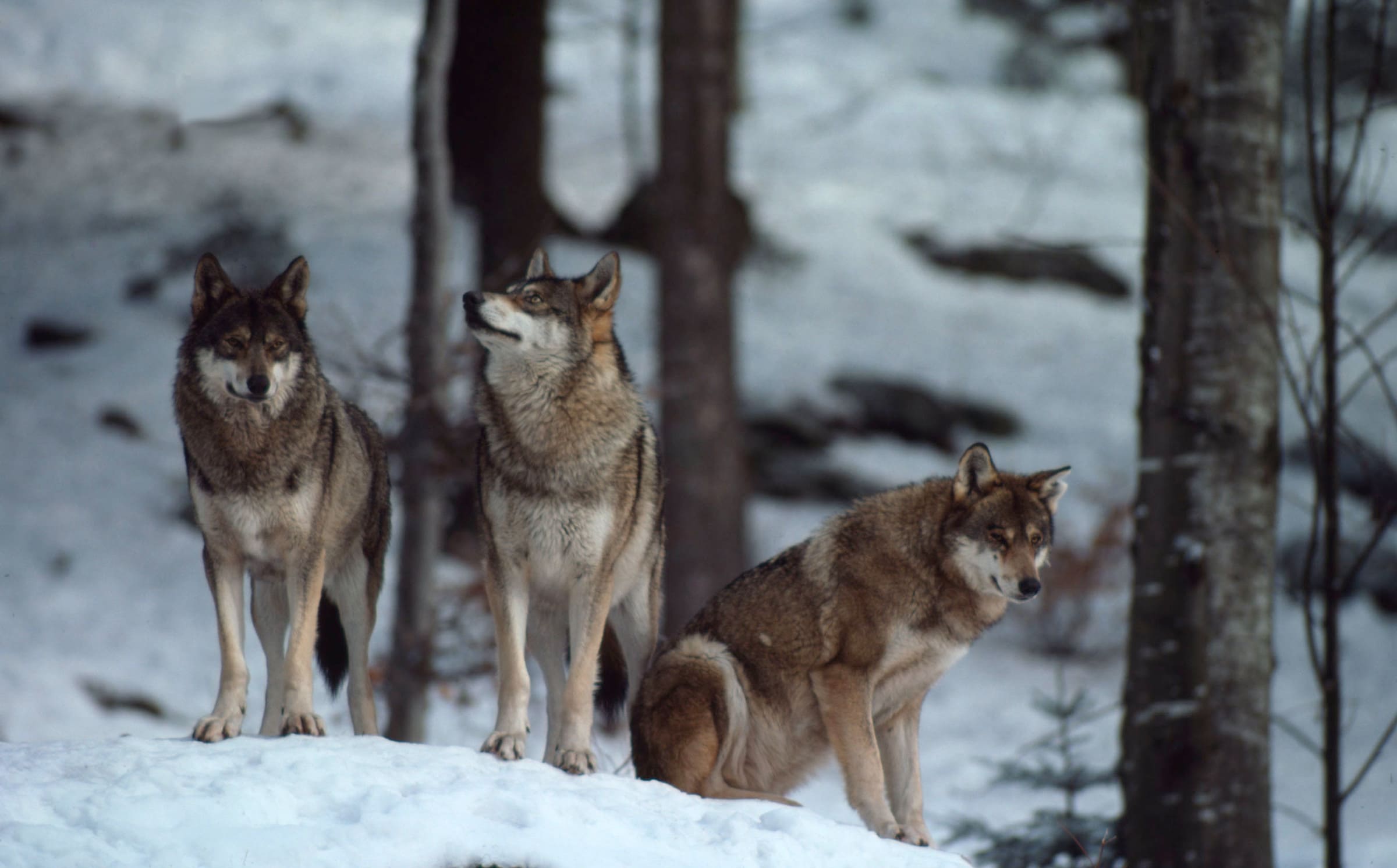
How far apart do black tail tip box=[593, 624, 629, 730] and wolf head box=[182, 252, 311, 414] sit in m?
1.96

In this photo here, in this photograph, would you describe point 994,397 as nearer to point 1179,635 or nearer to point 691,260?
point 691,260

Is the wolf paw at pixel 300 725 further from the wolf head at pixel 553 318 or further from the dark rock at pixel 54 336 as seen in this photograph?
the dark rock at pixel 54 336

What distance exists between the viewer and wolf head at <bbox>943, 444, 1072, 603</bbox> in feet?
17.8

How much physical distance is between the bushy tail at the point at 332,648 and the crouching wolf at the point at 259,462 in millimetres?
629

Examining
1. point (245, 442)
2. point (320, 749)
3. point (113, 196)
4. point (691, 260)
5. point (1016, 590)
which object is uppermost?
point (113, 196)

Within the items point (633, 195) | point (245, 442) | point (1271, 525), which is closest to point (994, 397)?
point (633, 195)

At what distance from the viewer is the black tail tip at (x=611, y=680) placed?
6199 mm

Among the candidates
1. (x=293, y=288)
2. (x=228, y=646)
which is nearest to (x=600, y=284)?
(x=293, y=288)

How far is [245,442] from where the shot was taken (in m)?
5.02

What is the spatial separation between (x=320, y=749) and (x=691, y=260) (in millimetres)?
8368

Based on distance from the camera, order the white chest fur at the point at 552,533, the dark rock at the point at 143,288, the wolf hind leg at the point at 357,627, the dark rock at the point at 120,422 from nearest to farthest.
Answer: the white chest fur at the point at 552,533 < the wolf hind leg at the point at 357,627 < the dark rock at the point at 120,422 < the dark rock at the point at 143,288

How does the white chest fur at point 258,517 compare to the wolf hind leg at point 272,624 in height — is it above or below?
above

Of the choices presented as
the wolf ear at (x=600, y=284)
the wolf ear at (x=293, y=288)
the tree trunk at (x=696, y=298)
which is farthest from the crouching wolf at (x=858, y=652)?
the tree trunk at (x=696, y=298)

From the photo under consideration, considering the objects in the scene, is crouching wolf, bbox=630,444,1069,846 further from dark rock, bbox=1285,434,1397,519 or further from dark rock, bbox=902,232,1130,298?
dark rock, bbox=902,232,1130,298
